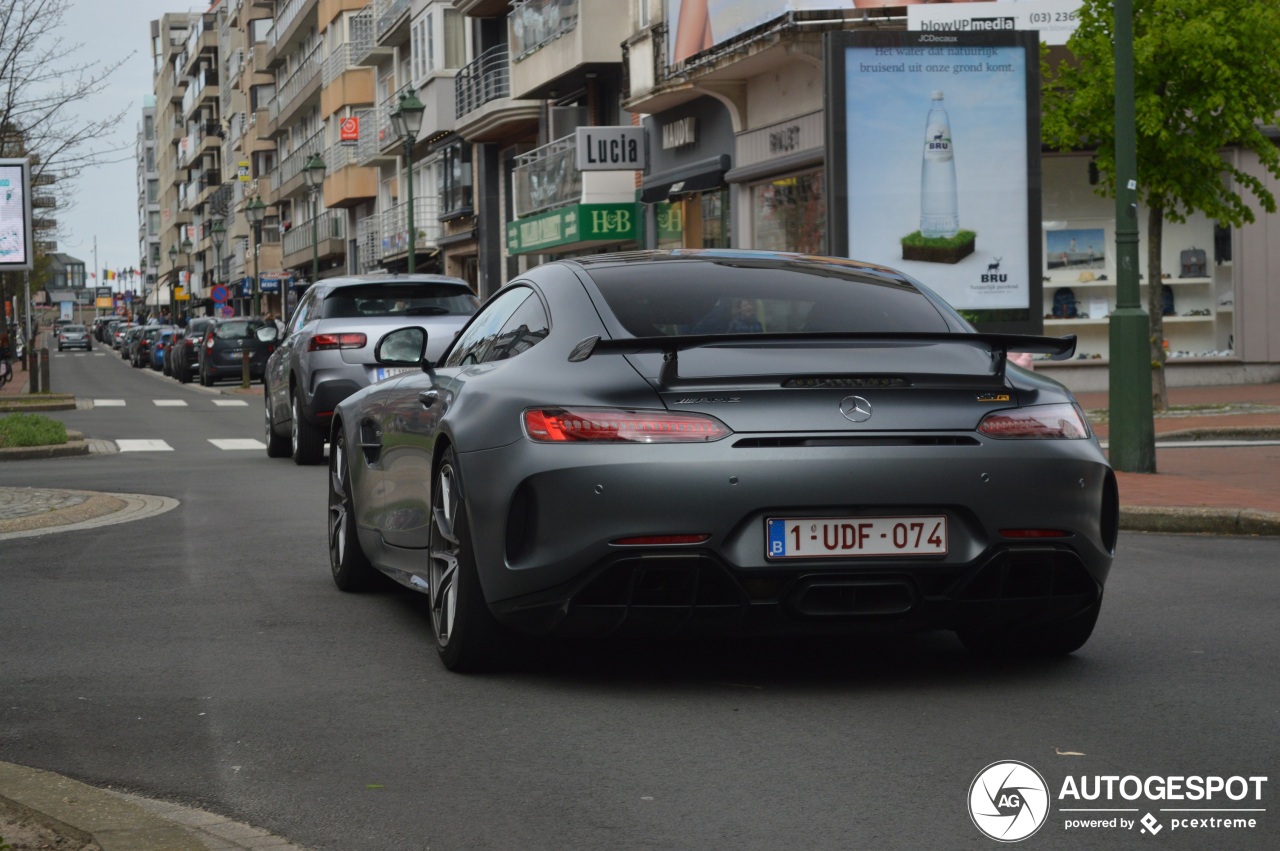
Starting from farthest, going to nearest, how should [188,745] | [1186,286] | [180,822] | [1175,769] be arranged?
[1186,286] → [188,745] → [1175,769] → [180,822]

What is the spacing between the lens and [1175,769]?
4.78 metres

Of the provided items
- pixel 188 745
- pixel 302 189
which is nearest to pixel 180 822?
pixel 188 745

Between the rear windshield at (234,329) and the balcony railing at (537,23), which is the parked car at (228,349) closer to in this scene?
the rear windshield at (234,329)

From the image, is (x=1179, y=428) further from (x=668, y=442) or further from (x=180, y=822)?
(x=180, y=822)

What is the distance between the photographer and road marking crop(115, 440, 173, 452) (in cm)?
2037

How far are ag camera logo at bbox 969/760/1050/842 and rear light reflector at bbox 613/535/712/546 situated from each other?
1.11m

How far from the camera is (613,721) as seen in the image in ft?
18.0

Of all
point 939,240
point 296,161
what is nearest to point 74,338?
point 296,161

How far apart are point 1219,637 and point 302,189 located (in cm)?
7394

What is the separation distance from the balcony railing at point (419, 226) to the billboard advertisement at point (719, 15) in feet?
75.0

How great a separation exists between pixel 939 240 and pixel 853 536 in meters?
15.6

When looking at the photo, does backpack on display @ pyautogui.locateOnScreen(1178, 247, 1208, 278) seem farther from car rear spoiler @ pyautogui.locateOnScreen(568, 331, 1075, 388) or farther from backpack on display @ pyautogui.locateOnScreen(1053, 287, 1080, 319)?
car rear spoiler @ pyautogui.locateOnScreen(568, 331, 1075, 388)

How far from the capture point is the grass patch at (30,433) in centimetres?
1888
